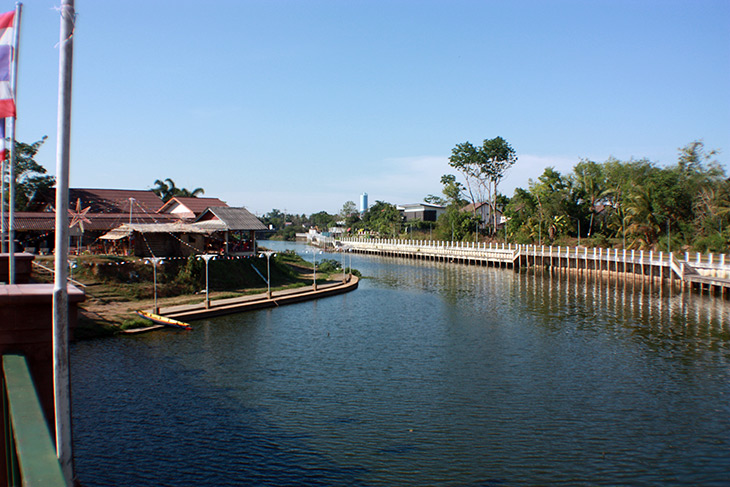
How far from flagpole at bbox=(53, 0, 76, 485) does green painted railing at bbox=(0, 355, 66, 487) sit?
1.78ft

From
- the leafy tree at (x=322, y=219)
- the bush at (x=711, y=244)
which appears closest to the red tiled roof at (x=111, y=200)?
the bush at (x=711, y=244)

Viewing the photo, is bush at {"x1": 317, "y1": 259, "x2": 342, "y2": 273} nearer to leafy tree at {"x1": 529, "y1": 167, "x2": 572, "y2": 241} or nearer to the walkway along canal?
the walkway along canal

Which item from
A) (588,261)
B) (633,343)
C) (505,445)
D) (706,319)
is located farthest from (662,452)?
(588,261)

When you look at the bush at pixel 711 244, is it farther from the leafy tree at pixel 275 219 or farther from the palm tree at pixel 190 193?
the leafy tree at pixel 275 219

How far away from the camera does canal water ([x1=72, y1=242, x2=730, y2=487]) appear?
1188 centimetres

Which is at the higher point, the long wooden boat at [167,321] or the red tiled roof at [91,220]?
the red tiled roof at [91,220]

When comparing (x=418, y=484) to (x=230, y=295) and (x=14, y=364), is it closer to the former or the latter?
(x=14, y=364)

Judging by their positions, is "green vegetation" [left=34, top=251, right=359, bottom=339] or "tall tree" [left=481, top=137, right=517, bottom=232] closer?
"green vegetation" [left=34, top=251, right=359, bottom=339]

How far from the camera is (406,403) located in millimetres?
15656

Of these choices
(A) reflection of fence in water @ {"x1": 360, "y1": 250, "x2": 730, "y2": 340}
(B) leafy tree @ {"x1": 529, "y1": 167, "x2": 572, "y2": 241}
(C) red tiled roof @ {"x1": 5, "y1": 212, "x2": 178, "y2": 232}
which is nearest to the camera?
(A) reflection of fence in water @ {"x1": 360, "y1": 250, "x2": 730, "y2": 340}

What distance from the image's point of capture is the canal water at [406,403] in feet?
39.0

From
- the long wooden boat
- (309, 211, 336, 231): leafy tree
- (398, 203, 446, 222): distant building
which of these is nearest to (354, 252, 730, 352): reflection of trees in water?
the long wooden boat

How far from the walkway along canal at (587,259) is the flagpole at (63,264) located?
4076cm

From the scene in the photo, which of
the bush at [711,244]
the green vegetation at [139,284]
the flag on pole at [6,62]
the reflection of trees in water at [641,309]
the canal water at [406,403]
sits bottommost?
the canal water at [406,403]
